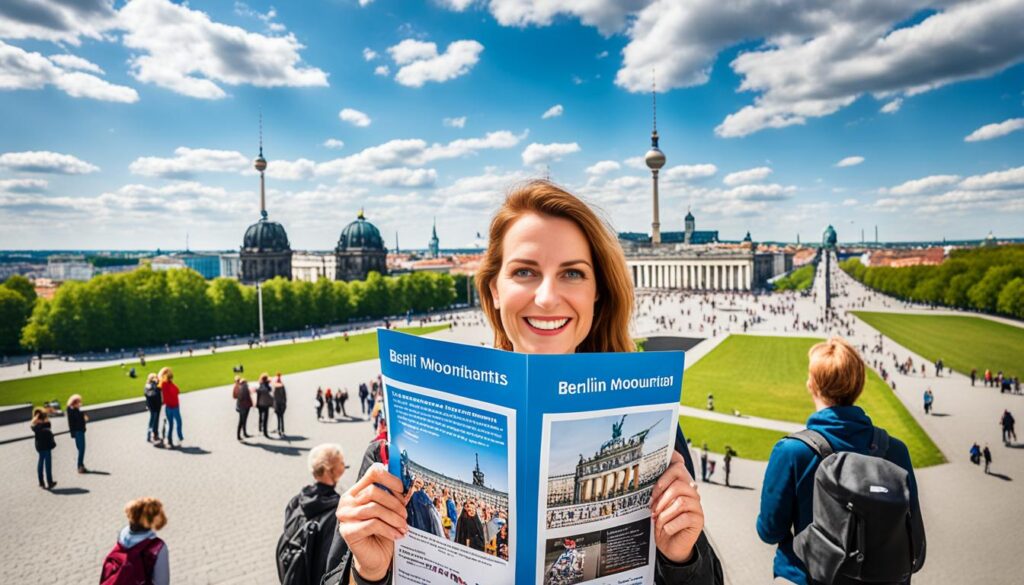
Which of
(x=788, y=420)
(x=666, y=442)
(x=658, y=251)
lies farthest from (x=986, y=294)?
(x=658, y=251)

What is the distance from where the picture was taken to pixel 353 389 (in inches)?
1218

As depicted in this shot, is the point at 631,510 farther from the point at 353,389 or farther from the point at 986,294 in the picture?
the point at 986,294

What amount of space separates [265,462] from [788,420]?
21.0 m

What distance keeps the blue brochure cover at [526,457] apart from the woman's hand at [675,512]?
0.12 ft

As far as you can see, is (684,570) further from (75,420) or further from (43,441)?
(75,420)

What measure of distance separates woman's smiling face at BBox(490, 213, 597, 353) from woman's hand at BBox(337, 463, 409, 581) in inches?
31.8

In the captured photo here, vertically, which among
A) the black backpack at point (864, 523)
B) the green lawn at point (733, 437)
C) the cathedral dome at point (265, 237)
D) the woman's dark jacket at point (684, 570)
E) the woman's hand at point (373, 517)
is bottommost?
the green lawn at point (733, 437)

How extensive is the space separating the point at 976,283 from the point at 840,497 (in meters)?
65.7

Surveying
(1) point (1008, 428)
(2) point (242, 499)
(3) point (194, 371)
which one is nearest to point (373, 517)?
(2) point (242, 499)

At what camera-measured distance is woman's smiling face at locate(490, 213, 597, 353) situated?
2404mm

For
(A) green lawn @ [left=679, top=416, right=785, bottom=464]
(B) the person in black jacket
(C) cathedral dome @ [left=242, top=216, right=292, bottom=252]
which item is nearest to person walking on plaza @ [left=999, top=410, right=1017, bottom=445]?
(A) green lawn @ [left=679, top=416, right=785, bottom=464]

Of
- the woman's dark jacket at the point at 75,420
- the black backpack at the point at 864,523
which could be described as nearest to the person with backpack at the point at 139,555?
the black backpack at the point at 864,523

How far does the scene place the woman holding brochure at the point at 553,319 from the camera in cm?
194

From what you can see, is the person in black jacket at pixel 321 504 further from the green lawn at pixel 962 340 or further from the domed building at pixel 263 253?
the domed building at pixel 263 253
